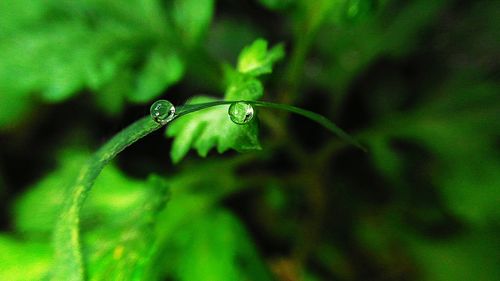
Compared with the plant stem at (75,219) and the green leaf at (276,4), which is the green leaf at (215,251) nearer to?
the plant stem at (75,219)

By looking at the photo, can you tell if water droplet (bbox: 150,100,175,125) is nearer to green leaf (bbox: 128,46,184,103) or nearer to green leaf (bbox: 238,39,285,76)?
green leaf (bbox: 238,39,285,76)

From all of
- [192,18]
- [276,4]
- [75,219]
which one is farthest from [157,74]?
[75,219]

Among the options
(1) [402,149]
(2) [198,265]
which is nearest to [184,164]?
(2) [198,265]

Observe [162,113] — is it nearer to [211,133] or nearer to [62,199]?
[211,133]

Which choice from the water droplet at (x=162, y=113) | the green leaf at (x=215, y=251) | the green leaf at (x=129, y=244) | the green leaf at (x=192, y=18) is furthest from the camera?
the green leaf at (x=192, y=18)

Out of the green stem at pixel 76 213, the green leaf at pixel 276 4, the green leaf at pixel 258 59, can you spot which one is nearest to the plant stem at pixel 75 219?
the green stem at pixel 76 213

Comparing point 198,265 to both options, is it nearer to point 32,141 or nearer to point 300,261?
point 300,261

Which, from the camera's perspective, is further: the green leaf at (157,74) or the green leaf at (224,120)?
the green leaf at (157,74)

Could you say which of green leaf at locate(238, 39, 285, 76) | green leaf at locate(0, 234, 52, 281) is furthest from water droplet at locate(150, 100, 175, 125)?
green leaf at locate(0, 234, 52, 281)
